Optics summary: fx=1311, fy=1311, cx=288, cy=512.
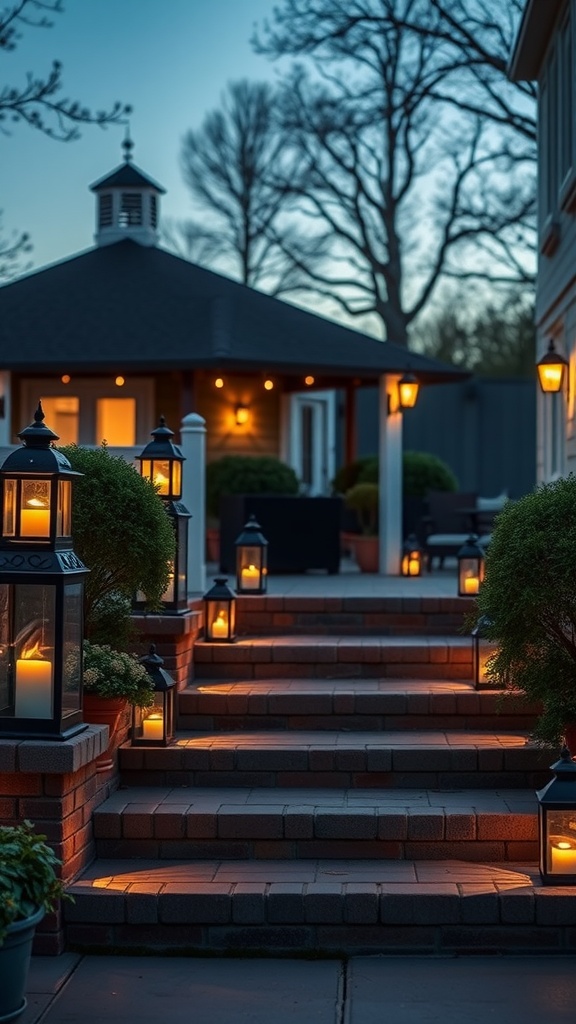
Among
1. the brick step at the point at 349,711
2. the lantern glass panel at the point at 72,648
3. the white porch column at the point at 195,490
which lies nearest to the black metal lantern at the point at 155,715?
the brick step at the point at 349,711

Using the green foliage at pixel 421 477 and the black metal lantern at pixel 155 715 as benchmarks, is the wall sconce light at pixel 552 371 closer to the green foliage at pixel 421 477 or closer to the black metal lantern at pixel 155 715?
the black metal lantern at pixel 155 715

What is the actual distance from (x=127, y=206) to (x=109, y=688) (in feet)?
36.1

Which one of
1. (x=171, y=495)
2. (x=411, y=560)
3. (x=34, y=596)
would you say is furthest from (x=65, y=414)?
(x=34, y=596)

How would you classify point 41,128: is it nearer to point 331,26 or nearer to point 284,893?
point 284,893

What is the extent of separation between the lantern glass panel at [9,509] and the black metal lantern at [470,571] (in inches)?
166

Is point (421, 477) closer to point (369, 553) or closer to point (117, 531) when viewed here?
point (369, 553)

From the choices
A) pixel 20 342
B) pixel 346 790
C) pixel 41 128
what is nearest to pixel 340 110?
pixel 20 342

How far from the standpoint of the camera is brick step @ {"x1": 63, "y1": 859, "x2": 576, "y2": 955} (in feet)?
16.8

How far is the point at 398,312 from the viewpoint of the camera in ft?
78.9

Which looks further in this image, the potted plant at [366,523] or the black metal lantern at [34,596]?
the potted plant at [366,523]

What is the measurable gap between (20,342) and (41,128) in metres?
5.10

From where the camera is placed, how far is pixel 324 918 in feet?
16.9

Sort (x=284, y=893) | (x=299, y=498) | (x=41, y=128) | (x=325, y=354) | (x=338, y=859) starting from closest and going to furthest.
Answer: (x=284, y=893) < (x=338, y=859) < (x=41, y=128) < (x=299, y=498) < (x=325, y=354)

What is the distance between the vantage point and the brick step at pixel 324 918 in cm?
511
